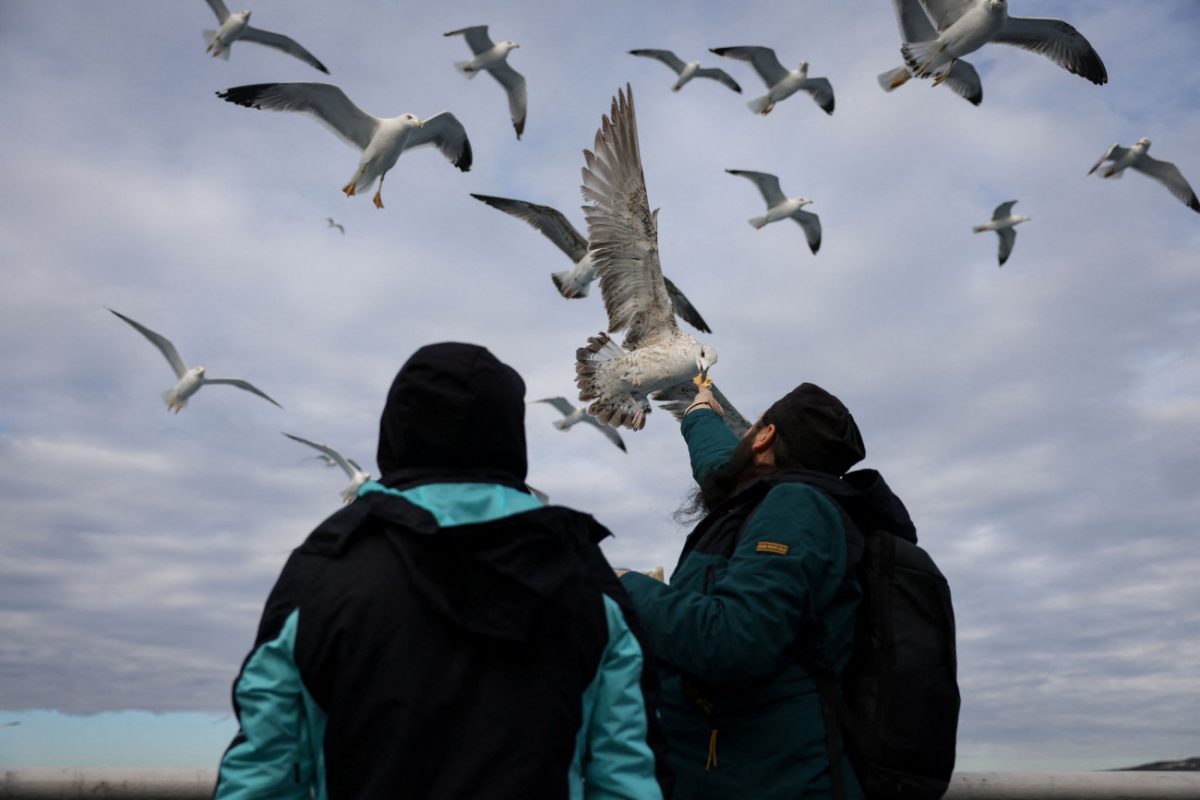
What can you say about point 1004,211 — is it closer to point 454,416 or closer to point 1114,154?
point 1114,154

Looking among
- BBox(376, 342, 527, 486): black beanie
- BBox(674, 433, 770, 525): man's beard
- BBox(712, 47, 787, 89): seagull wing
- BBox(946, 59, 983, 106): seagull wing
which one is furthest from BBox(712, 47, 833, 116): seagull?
BBox(376, 342, 527, 486): black beanie

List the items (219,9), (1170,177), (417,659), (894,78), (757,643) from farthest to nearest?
(1170,177) < (219,9) < (894,78) < (757,643) < (417,659)

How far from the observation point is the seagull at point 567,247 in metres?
11.1

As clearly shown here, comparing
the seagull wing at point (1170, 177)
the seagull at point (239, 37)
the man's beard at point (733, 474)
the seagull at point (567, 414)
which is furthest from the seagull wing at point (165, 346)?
the seagull wing at point (1170, 177)

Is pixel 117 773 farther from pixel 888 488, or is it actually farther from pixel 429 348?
pixel 888 488

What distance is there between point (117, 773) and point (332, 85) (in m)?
8.36

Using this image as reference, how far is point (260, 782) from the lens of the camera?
1.68 m

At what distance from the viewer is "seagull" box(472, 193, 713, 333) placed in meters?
11.1

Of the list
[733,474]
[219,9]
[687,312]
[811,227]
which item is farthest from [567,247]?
[733,474]

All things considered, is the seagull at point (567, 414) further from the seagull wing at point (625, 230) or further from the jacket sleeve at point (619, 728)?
the jacket sleeve at point (619, 728)

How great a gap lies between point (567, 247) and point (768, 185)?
650cm

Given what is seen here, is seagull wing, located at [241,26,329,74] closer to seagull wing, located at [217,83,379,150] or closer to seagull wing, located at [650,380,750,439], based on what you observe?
seagull wing, located at [217,83,379,150]

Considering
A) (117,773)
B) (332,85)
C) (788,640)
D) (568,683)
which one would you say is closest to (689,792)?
(788,640)

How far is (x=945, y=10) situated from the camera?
35.7 ft
